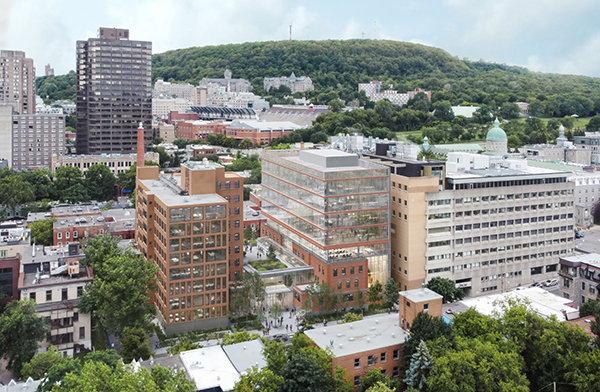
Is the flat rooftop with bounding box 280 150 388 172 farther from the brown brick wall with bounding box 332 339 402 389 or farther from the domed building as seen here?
the domed building

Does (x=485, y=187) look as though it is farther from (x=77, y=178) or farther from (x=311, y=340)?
(x=77, y=178)

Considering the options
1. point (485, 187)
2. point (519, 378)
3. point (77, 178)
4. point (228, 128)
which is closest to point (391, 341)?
point (519, 378)

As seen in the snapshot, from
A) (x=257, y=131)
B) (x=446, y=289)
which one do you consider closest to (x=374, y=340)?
(x=446, y=289)

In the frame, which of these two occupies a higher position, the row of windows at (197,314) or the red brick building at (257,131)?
the red brick building at (257,131)

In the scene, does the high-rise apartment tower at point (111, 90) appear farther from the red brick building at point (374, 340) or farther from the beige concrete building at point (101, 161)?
the red brick building at point (374, 340)

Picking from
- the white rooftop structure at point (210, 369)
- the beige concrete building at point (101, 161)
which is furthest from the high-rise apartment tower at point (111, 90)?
the white rooftop structure at point (210, 369)

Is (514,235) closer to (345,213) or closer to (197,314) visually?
(345,213)
